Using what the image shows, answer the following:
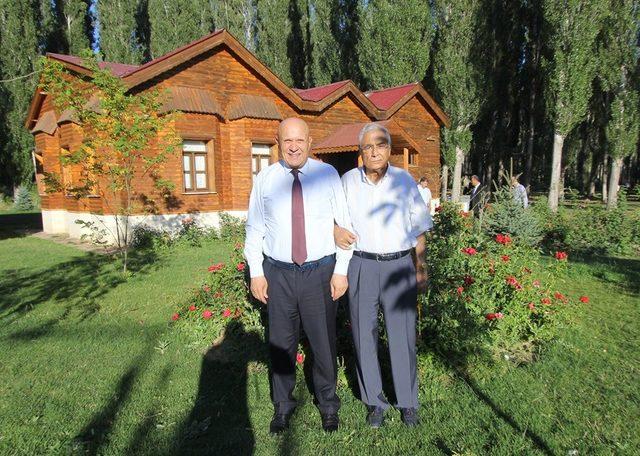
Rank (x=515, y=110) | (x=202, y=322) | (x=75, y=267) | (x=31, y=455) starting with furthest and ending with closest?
(x=515, y=110) → (x=75, y=267) → (x=202, y=322) → (x=31, y=455)

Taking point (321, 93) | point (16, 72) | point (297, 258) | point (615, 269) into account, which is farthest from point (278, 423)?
point (16, 72)

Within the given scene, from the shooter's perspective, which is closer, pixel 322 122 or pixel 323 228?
pixel 323 228

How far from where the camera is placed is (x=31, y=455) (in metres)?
2.84

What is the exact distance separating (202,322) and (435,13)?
23201mm

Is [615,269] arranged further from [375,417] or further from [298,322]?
[298,322]

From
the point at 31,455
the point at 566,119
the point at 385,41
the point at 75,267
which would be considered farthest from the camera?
the point at 385,41

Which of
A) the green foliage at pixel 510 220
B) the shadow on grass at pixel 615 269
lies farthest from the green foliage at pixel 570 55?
the green foliage at pixel 510 220

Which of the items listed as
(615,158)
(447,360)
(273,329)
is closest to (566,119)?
(615,158)

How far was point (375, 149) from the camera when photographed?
2.84 metres

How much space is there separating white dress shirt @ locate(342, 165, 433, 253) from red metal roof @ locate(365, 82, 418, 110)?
14474 mm

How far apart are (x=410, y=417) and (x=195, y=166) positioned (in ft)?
37.1

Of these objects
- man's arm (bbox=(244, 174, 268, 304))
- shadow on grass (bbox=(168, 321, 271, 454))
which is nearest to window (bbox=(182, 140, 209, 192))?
shadow on grass (bbox=(168, 321, 271, 454))

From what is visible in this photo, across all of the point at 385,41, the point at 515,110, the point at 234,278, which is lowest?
the point at 234,278

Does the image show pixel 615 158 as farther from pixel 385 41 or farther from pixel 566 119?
pixel 385 41
